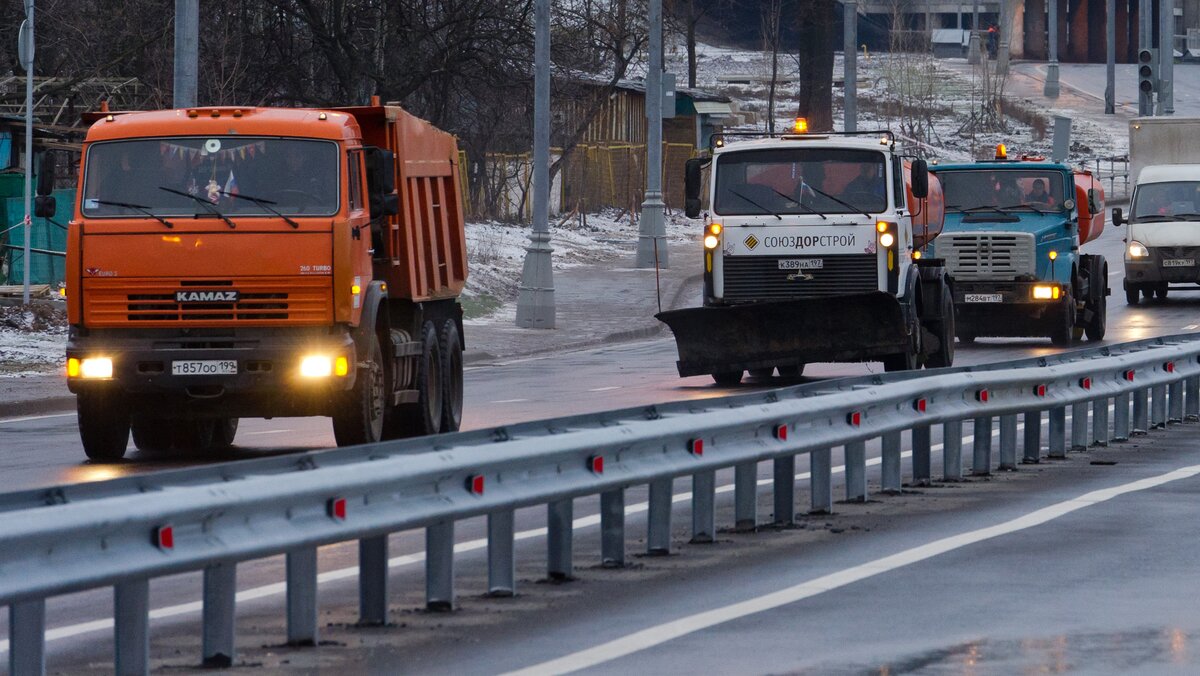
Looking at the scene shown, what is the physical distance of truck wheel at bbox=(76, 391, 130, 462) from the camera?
1537cm

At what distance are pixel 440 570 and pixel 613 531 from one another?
4.69ft

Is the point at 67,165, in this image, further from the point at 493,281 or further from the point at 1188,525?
the point at 1188,525

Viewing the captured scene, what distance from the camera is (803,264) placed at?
2241 centimetres

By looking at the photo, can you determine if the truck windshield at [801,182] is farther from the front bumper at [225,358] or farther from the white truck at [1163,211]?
the white truck at [1163,211]

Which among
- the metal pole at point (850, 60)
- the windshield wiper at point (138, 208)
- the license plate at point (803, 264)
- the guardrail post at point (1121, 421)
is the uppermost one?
the metal pole at point (850, 60)

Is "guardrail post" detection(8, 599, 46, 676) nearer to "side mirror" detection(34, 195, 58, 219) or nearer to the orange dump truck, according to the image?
the orange dump truck

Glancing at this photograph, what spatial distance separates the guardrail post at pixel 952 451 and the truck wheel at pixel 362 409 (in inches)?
159

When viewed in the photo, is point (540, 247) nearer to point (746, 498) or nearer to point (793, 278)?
point (793, 278)

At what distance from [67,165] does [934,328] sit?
18.4m

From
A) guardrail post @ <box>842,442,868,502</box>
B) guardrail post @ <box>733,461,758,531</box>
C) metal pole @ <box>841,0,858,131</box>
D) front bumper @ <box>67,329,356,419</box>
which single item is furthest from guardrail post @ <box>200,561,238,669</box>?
metal pole @ <box>841,0,858,131</box>

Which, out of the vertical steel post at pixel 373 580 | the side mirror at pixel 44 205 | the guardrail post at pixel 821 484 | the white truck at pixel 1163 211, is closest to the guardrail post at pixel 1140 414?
the guardrail post at pixel 821 484

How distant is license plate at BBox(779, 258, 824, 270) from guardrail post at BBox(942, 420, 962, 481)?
28.6 feet

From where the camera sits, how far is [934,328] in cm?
2414

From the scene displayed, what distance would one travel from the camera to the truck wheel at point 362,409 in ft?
49.8
